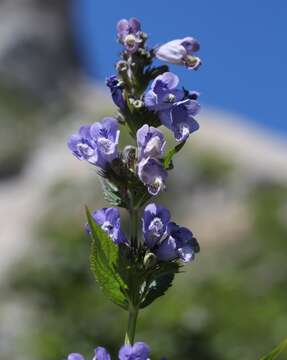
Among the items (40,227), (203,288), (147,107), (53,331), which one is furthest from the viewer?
(40,227)

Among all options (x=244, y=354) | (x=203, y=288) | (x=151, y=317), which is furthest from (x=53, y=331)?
(x=203, y=288)

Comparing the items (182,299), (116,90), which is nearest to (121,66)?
(116,90)

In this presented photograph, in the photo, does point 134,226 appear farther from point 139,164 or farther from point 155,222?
point 139,164

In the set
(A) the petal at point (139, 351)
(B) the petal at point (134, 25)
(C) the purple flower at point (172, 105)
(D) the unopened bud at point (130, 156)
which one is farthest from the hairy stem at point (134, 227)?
(B) the petal at point (134, 25)

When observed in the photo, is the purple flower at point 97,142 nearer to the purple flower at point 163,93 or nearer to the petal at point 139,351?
the purple flower at point 163,93

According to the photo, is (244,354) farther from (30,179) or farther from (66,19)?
(66,19)

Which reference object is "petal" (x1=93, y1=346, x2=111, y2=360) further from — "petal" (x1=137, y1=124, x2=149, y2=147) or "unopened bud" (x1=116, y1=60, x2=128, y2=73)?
"unopened bud" (x1=116, y1=60, x2=128, y2=73)
